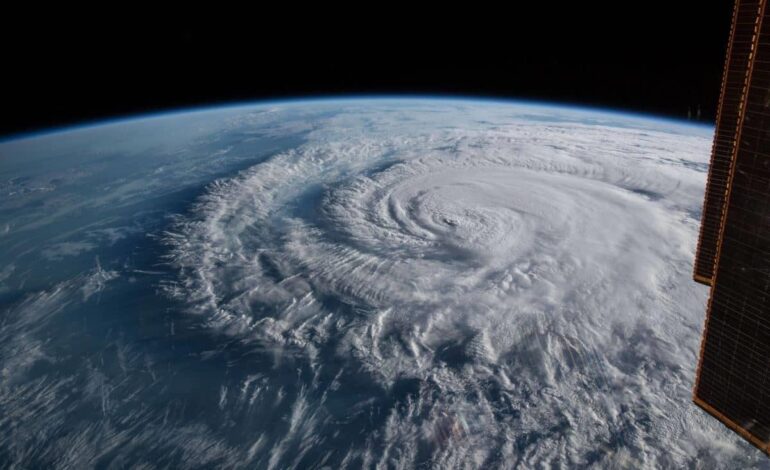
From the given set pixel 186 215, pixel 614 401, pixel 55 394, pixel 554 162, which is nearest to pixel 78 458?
pixel 55 394

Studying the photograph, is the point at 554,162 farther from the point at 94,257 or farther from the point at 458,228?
the point at 94,257

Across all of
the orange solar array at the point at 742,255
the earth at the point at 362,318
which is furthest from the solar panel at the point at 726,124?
the earth at the point at 362,318

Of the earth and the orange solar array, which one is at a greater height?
the orange solar array

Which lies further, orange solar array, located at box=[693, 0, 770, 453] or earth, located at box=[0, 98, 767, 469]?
earth, located at box=[0, 98, 767, 469]

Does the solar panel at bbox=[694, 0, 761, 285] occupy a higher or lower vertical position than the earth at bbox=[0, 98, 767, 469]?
higher

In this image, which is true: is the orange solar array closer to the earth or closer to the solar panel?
the solar panel

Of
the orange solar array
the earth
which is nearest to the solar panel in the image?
the orange solar array

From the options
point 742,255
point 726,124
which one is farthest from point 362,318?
point 726,124
